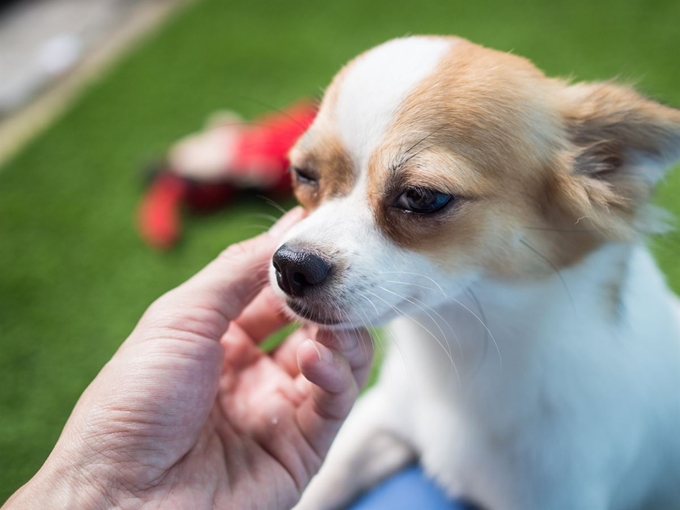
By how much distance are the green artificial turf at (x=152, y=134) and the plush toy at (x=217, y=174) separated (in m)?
0.09

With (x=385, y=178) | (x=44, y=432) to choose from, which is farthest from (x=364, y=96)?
(x=44, y=432)

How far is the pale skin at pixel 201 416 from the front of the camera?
125cm

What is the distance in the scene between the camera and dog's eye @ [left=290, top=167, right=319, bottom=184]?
1.40 m

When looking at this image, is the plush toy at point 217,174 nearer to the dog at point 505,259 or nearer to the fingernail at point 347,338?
the dog at point 505,259

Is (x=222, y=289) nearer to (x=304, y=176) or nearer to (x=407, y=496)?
(x=304, y=176)

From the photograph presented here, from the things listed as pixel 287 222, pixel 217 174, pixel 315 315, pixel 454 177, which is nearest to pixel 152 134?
pixel 217 174

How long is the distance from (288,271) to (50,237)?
2.23 metres

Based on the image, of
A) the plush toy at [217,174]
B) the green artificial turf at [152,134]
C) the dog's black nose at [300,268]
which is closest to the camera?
the dog's black nose at [300,268]

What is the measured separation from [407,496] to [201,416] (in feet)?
2.01

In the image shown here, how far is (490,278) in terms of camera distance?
4.22 ft

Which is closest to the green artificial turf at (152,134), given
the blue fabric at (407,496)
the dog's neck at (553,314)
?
the dog's neck at (553,314)

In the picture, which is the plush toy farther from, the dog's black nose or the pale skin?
the dog's black nose

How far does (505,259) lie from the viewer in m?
1.26

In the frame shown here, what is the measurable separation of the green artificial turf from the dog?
492mm
